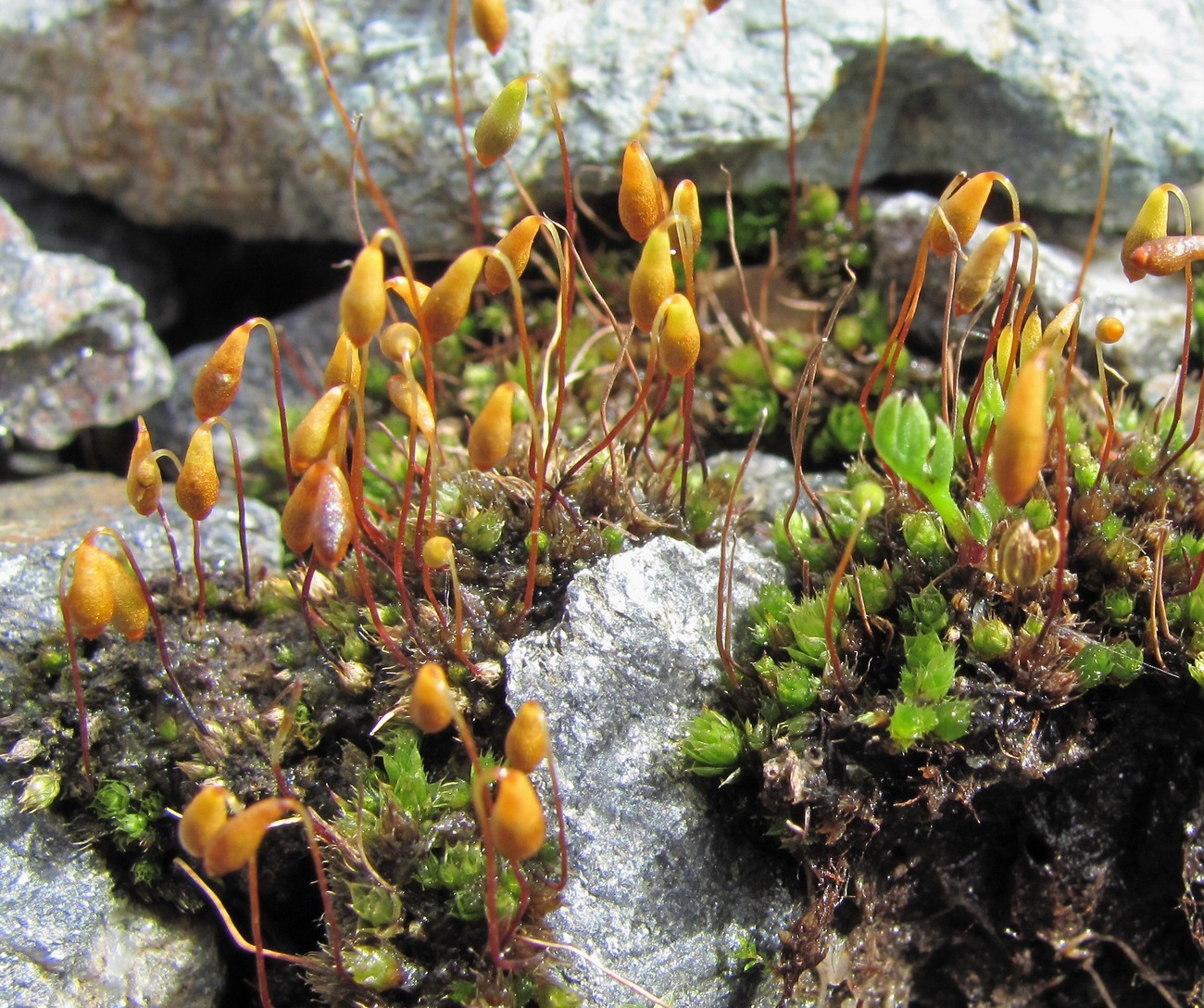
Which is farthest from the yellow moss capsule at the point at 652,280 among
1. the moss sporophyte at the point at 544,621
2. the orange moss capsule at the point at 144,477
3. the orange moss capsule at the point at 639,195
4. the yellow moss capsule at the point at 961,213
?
the orange moss capsule at the point at 144,477

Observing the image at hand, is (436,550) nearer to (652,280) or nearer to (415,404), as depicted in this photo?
(415,404)

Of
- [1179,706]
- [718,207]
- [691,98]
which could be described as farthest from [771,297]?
[1179,706]

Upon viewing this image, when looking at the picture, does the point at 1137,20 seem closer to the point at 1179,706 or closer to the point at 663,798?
the point at 1179,706

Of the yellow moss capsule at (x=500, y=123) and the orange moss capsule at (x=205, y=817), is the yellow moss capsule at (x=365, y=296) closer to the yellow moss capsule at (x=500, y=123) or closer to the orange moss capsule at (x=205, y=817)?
the yellow moss capsule at (x=500, y=123)

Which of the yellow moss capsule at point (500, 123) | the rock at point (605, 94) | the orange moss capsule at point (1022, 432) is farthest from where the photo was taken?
the rock at point (605, 94)

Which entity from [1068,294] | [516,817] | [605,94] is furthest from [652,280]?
[1068,294]

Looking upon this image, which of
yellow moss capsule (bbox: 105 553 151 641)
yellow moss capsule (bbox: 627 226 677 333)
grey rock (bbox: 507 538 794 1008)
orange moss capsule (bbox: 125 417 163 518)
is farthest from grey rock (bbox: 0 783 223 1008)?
yellow moss capsule (bbox: 627 226 677 333)
